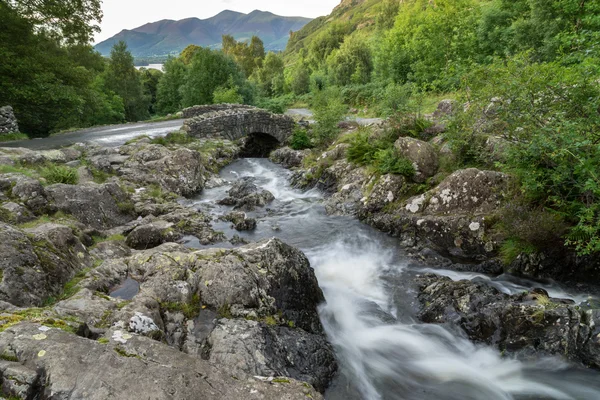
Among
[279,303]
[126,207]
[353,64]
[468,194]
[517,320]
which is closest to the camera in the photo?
[279,303]

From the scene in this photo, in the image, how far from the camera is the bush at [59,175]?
11.9 metres

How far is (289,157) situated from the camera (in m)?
23.8

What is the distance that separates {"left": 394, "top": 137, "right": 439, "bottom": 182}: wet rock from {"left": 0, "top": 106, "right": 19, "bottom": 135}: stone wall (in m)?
22.5

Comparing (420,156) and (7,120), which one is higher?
(7,120)

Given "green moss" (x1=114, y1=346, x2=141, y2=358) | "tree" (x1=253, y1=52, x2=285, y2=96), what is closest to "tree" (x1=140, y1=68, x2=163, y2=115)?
"tree" (x1=253, y1=52, x2=285, y2=96)

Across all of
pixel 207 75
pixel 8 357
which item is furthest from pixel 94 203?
pixel 207 75

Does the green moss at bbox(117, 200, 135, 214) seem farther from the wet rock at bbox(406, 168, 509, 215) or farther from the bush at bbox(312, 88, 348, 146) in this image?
the bush at bbox(312, 88, 348, 146)

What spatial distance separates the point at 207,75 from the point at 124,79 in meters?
16.4

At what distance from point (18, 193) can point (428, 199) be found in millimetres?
12853

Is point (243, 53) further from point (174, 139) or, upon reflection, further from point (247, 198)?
point (247, 198)

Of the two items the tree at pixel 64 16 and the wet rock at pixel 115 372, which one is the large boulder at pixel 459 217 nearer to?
the wet rock at pixel 115 372

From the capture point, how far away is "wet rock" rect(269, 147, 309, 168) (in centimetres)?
2303

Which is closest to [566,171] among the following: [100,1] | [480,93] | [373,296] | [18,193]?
[480,93]

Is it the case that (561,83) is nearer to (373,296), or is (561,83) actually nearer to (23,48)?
(373,296)
